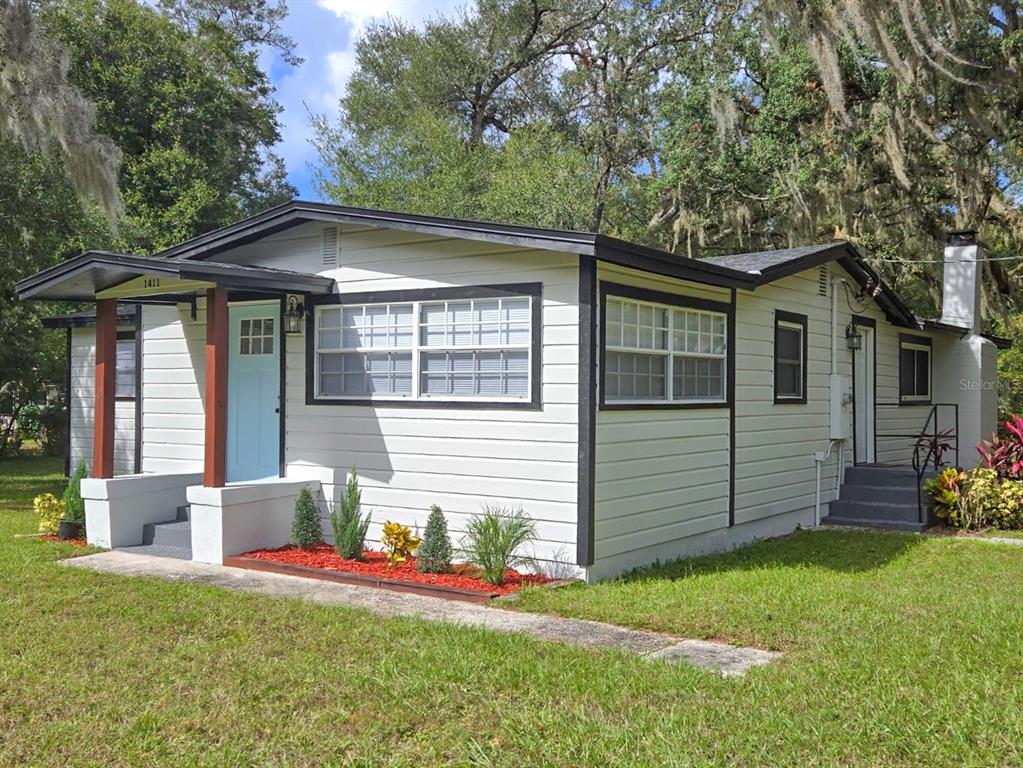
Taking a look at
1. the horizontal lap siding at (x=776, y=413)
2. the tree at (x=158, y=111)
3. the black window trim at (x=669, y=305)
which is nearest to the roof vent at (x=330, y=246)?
the black window trim at (x=669, y=305)

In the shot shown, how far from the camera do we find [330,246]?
29.1 ft

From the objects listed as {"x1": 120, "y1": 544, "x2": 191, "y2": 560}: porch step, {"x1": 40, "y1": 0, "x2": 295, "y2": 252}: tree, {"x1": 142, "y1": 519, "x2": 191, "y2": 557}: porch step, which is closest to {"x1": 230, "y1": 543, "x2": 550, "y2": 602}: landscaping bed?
{"x1": 120, "y1": 544, "x2": 191, "y2": 560}: porch step

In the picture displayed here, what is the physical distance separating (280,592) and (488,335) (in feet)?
8.68

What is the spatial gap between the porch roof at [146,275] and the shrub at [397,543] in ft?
8.00

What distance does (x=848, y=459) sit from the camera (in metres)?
12.0

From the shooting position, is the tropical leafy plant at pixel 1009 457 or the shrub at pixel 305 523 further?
the tropical leafy plant at pixel 1009 457

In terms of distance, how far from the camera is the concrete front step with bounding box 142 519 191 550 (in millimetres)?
8820

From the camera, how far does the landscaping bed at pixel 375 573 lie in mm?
6942

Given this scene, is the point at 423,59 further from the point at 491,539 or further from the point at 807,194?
the point at 491,539

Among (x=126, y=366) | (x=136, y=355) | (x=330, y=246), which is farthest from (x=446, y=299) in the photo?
(x=126, y=366)

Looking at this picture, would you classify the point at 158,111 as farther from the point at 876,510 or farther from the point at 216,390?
the point at 876,510

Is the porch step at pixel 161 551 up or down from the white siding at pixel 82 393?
down

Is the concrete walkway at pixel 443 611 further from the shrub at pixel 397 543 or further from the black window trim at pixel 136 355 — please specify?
the black window trim at pixel 136 355

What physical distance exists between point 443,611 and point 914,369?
1028 centimetres
